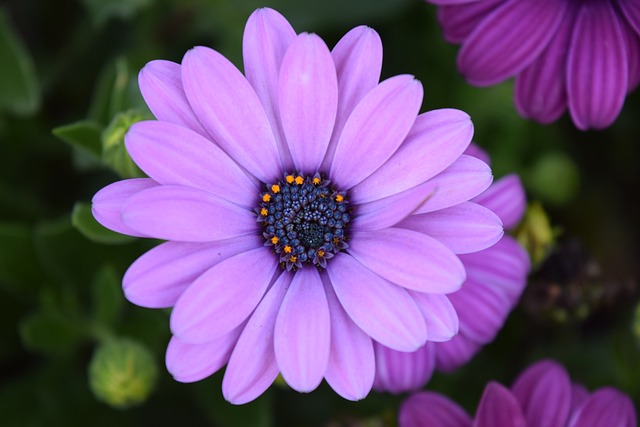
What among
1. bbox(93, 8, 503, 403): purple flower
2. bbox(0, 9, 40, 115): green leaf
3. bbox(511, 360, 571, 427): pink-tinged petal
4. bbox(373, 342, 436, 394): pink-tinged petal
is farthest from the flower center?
bbox(0, 9, 40, 115): green leaf

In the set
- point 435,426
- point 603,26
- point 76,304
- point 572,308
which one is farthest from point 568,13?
point 76,304

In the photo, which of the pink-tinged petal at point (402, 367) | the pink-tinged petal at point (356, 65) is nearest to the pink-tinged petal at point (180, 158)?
the pink-tinged petal at point (356, 65)

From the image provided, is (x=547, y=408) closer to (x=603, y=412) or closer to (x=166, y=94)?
(x=603, y=412)

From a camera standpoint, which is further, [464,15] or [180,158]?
[464,15]

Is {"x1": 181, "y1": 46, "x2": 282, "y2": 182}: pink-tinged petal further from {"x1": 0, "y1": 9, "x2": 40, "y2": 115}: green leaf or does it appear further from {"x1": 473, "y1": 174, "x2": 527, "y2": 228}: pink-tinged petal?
{"x1": 0, "y1": 9, "x2": 40, "y2": 115}: green leaf

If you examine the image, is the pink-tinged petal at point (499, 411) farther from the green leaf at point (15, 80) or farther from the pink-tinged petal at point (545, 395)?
the green leaf at point (15, 80)

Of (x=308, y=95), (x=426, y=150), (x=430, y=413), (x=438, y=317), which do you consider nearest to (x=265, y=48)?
(x=308, y=95)

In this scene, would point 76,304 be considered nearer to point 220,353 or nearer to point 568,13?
point 220,353
